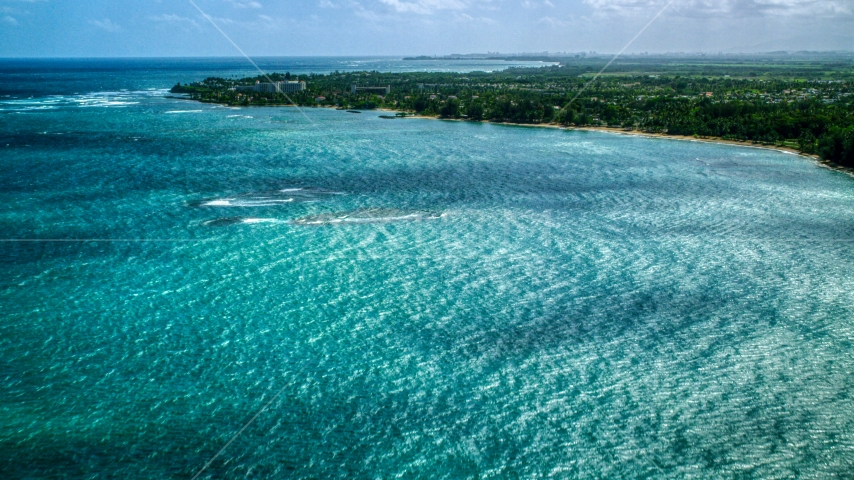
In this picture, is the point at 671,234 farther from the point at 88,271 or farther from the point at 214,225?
the point at 88,271

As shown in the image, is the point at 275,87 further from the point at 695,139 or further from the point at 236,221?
the point at 236,221

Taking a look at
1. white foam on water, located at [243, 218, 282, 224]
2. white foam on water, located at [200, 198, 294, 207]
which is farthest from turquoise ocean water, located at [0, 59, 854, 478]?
white foam on water, located at [243, 218, 282, 224]

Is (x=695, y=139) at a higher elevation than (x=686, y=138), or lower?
lower

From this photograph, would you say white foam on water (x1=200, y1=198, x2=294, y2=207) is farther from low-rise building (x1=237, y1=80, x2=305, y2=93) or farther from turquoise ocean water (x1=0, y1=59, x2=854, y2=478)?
low-rise building (x1=237, y1=80, x2=305, y2=93)

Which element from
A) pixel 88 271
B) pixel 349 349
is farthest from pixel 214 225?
pixel 349 349

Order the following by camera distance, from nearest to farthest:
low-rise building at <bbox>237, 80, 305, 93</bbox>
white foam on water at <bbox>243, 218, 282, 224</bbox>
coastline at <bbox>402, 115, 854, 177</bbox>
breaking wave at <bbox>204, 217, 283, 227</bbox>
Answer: breaking wave at <bbox>204, 217, 283, 227</bbox>, white foam on water at <bbox>243, 218, 282, 224</bbox>, coastline at <bbox>402, 115, 854, 177</bbox>, low-rise building at <bbox>237, 80, 305, 93</bbox>

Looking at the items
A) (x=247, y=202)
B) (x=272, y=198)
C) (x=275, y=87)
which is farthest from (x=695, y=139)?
(x=275, y=87)

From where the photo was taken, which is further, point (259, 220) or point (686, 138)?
point (686, 138)

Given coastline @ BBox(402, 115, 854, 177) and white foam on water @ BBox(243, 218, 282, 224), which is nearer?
white foam on water @ BBox(243, 218, 282, 224)

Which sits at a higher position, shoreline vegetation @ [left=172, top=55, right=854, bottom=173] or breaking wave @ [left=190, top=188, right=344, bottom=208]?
shoreline vegetation @ [left=172, top=55, right=854, bottom=173]
